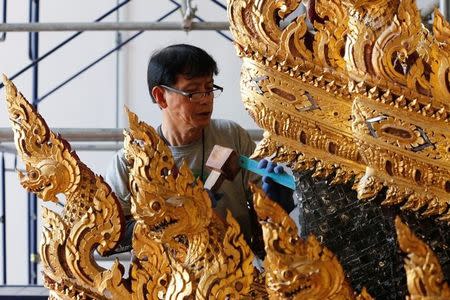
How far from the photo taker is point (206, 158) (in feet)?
6.61

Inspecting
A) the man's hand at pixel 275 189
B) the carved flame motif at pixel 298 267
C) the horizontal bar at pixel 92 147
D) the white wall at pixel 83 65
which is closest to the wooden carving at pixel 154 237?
the carved flame motif at pixel 298 267

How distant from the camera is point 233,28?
1294mm

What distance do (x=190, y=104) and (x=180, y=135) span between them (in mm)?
118

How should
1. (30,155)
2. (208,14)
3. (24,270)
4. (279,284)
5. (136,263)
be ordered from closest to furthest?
(279,284)
(136,263)
(30,155)
(208,14)
(24,270)

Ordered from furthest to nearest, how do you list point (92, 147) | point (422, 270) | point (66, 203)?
point (92, 147), point (66, 203), point (422, 270)

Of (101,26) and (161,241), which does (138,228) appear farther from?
(101,26)

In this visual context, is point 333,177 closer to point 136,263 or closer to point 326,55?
point 326,55

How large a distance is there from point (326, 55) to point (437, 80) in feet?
0.51

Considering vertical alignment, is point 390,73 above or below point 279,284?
above

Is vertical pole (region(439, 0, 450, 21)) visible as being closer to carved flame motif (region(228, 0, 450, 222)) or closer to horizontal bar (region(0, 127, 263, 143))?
carved flame motif (region(228, 0, 450, 222))

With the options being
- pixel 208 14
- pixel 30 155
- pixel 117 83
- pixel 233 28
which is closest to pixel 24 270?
pixel 117 83

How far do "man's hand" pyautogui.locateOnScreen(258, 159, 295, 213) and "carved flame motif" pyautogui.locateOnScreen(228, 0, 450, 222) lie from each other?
0.13 m

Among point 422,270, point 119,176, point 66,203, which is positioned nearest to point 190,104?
point 119,176

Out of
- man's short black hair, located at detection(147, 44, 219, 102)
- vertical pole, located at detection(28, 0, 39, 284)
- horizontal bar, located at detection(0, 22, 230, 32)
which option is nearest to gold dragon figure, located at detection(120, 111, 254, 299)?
man's short black hair, located at detection(147, 44, 219, 102)
